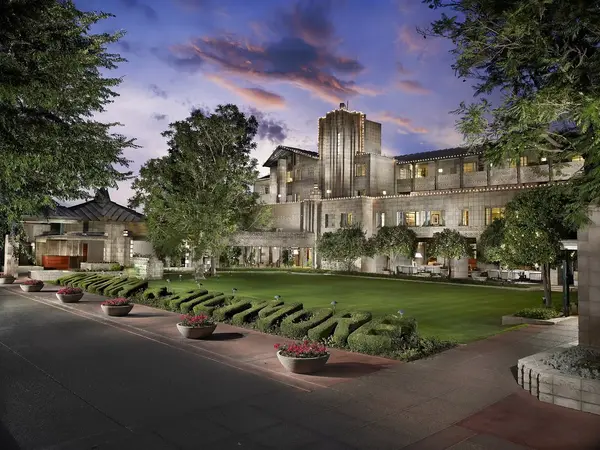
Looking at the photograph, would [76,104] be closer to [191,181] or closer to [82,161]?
[82,161]

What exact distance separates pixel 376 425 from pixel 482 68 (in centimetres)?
1084

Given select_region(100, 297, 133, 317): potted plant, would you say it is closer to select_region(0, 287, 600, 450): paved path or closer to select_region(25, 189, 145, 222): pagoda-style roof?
select_region(0, 287, 600, 450): paved path

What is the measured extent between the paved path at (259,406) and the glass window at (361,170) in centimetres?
5463

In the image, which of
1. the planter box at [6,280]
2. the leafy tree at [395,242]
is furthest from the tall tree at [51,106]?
the leafy tree at [395,242]

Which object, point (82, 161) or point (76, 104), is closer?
point (82, 161)

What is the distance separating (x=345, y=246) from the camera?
1997 inches

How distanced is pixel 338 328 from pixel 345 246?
116 feet

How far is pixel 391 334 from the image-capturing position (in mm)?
14203

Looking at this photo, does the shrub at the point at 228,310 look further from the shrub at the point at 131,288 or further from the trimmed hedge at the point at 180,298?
the shrub at the point at 131,288

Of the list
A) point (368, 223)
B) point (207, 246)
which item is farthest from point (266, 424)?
point (368, 223)

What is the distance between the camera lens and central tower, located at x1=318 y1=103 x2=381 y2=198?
225ft

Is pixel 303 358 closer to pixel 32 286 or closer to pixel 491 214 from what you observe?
pixel 32 286

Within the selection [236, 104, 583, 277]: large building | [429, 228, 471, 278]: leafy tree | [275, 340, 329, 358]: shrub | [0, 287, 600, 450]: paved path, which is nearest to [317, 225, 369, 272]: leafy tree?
[236, 104, 583, 277]: large building

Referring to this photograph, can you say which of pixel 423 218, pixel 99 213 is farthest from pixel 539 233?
pixel 99 213
